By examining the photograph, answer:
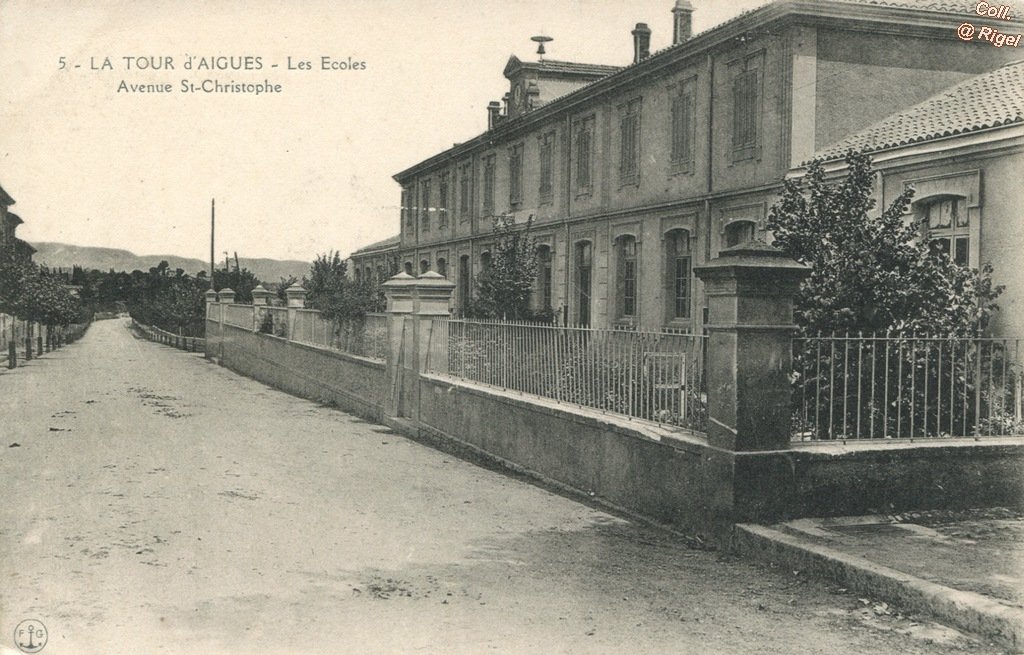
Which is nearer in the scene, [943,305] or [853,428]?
[853,428]

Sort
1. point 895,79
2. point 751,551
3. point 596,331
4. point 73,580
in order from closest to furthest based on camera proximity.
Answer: point 73,580
point 751,551
point 596,331
point 895,79

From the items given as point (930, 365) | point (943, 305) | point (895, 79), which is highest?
point (895, 79)

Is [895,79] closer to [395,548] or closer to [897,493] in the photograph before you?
[897,493]

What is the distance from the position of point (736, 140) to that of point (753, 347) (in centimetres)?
1147

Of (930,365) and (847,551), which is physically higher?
(930,365)

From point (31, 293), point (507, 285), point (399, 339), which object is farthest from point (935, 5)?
point (31, 293)

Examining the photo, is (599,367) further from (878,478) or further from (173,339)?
(173,339)

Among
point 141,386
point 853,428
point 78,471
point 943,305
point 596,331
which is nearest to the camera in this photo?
point 853,428

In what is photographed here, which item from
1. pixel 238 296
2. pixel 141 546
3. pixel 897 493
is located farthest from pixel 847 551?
pixel 238 296

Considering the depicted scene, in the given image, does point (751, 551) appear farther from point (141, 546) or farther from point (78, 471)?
point (78, 471)

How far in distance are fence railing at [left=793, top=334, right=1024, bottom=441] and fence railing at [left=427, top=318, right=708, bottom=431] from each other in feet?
2.79

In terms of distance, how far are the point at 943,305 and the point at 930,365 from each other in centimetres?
79

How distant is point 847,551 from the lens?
5.45 m

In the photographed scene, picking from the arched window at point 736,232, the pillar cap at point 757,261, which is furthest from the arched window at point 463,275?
the pillar cap at point 757,261
